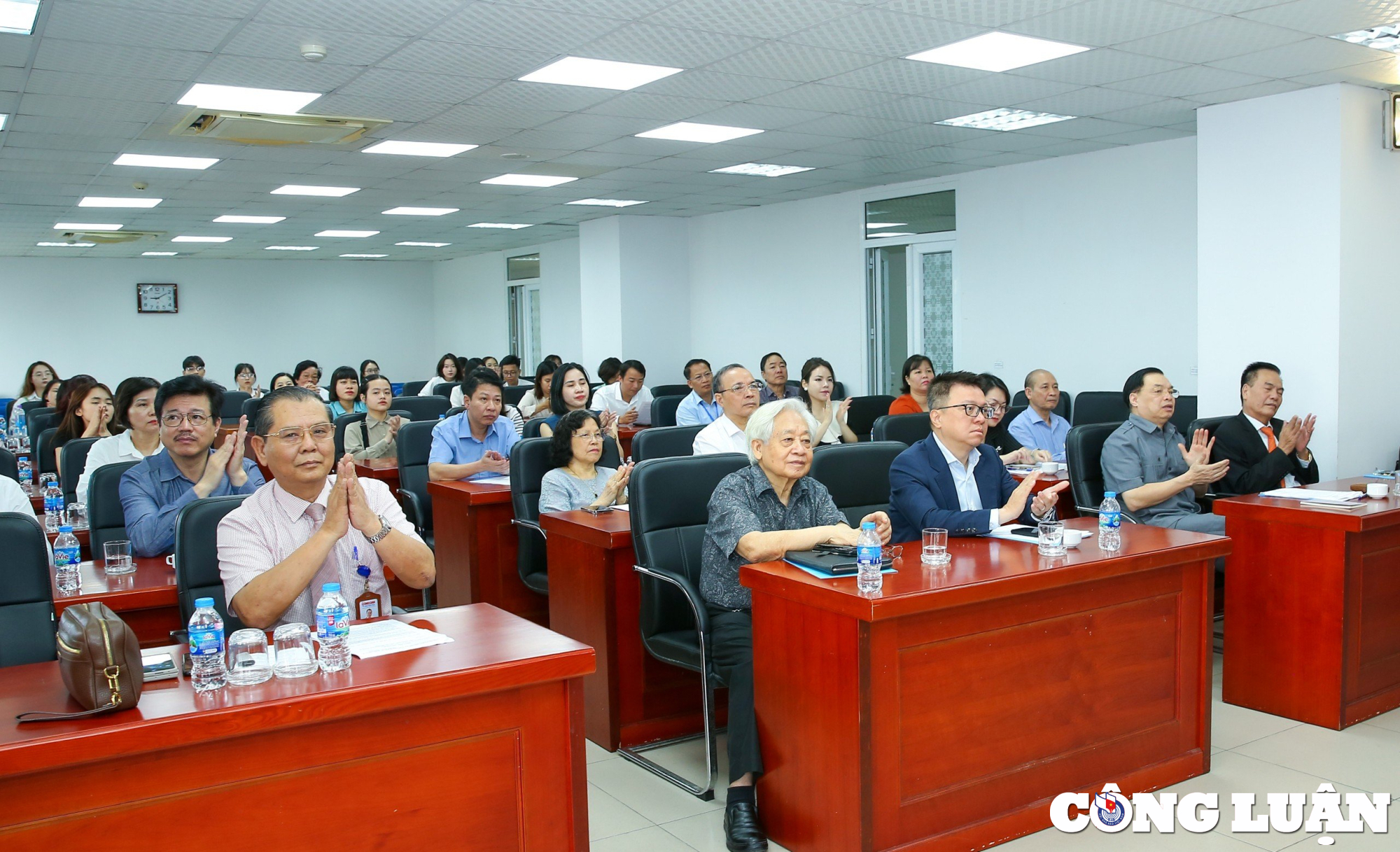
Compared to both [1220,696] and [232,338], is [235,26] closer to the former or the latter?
[1220,696]

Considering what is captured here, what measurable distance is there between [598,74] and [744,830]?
4023 mm

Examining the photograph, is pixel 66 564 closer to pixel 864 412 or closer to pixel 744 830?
pixel 744 830

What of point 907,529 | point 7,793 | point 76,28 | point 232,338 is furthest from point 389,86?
point 232,338

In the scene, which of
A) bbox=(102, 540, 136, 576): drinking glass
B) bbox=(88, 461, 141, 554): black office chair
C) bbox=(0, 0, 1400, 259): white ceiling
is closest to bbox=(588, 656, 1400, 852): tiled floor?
bbox=(102, 540, 136, 576): drinking glass

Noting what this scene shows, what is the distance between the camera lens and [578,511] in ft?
14.2

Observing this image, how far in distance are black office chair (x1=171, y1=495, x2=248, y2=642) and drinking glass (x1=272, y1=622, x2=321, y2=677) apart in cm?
80

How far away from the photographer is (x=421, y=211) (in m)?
11.4

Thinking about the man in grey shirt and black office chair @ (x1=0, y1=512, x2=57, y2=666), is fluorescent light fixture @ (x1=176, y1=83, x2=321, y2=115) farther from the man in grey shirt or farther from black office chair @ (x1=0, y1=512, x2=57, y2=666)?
the man in grey shirt

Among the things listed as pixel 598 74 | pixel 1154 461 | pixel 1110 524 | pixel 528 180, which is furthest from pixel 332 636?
pixel 528 180

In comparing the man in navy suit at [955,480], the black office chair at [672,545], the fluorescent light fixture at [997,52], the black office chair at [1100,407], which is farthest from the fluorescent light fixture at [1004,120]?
the black office chair at [672,545]

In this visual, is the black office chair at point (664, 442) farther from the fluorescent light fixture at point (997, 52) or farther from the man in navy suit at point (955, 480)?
the fluorescent light fixture at point (997, 52)

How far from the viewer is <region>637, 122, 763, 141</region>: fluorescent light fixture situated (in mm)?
7209

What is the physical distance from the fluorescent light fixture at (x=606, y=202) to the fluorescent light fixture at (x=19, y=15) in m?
6.29

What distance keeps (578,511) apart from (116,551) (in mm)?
1633
